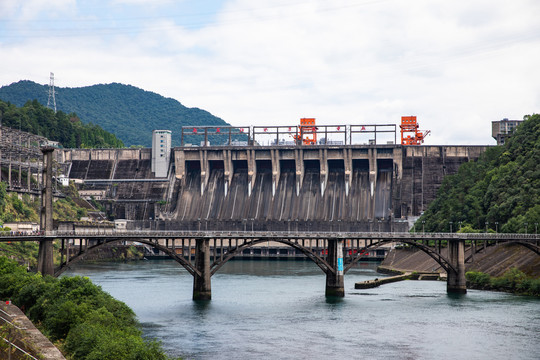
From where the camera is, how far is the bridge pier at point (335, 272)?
114812 millimetres

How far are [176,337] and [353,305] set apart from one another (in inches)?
1335

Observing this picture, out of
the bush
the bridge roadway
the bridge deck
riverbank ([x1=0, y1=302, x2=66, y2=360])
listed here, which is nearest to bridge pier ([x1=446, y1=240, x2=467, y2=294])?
the bridge roadway

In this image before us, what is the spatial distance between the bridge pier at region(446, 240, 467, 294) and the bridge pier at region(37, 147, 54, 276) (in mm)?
59836

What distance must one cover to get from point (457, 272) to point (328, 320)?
119ft

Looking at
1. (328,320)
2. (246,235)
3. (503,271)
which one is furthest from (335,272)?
(503,271)

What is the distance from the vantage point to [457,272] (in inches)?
4747

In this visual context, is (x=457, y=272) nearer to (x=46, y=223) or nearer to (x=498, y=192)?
(x=498, y=192)

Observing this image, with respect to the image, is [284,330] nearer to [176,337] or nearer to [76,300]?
[176,337]

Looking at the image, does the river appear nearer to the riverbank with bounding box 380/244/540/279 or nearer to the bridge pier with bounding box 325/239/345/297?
the bridge pier with bounding box 325/239/345/297

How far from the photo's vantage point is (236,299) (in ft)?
368

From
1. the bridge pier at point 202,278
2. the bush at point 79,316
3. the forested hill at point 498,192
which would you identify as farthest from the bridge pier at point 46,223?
the forested hill at point 498,192

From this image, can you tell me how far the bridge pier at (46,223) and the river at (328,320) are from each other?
11.8 meters

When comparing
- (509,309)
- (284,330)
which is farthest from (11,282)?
(509,309)

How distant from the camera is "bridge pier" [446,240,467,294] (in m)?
120
